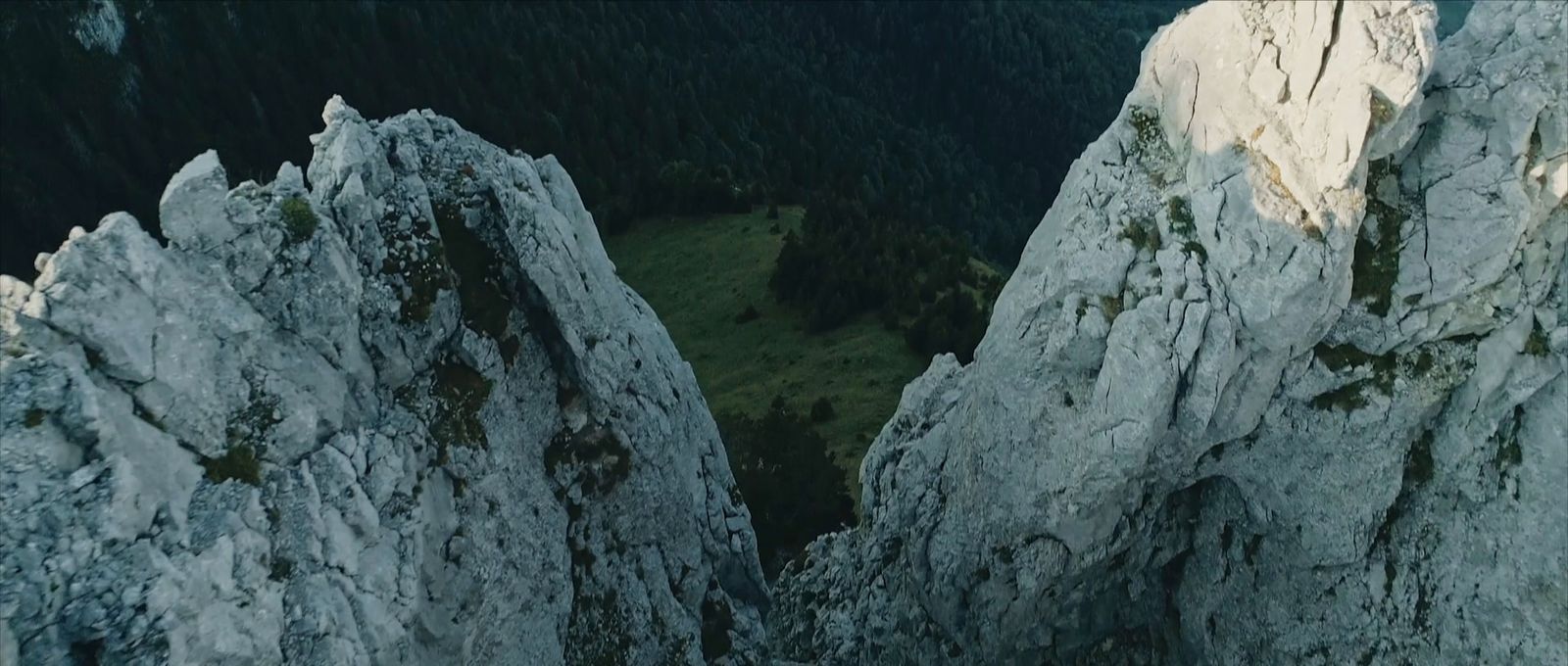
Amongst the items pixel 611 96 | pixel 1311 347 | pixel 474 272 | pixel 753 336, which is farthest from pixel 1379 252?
pixel 611 96

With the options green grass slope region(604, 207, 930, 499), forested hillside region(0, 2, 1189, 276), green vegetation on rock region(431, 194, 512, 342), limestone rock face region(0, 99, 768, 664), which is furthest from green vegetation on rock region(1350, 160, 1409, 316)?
forested hillside region(0, 2, 1189, 276)

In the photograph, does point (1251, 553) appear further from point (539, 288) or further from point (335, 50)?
point (335, 50)

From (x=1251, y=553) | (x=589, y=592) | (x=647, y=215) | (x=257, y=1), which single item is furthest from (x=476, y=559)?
(x=257, y=1)

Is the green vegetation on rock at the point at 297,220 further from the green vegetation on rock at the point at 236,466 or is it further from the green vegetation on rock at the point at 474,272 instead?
the green vegetation on rock at the point at 236,466

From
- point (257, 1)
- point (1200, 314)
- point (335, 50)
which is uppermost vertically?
point (257, 1)

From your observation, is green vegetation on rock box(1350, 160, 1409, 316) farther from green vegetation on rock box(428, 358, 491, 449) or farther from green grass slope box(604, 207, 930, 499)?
green grass slope box(604, 207, 930, 499)

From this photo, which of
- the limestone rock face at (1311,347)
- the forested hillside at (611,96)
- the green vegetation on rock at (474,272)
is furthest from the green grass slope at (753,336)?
the green vegetation on rock at (474,272)
